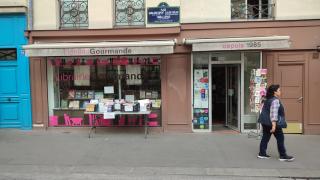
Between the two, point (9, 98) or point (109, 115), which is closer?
point (109, 115)

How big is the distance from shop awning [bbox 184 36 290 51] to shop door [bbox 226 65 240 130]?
116 cm

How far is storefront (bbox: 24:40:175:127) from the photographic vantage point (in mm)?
11695

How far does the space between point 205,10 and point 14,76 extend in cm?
597

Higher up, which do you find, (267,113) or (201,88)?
(201,88)

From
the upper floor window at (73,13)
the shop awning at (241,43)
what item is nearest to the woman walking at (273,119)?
the shop awning at (241,43)

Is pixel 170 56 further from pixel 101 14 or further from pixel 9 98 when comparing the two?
pixel 9 98

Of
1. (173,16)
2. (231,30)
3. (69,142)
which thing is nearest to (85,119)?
(69,142)

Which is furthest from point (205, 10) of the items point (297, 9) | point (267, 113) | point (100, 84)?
point (267, 113)

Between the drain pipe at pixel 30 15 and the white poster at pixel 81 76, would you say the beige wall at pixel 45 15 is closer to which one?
the drain pipe at pixel 30 15

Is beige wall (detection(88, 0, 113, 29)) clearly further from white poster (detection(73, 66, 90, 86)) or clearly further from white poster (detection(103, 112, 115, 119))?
white poster (detection(103, 112, 115, 119))

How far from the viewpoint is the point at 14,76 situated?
11891mm

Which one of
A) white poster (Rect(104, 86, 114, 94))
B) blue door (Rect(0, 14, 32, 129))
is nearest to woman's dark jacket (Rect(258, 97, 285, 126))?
white poster (Rect(104, 86, 114, 94))

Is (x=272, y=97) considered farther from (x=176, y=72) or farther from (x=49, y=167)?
(x=49, y=167)

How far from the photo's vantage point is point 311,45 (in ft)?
36.2
